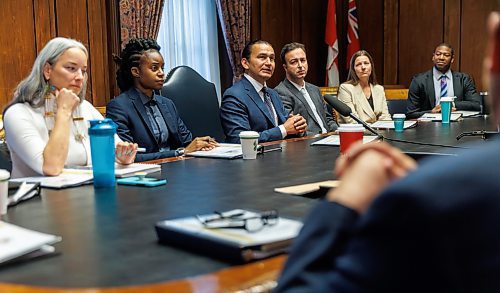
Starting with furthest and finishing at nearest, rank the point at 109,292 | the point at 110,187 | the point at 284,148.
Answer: the point at 284,148 < the point at 110,187 < the point at 109,292

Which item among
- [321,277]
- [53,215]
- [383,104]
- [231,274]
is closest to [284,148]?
[53,215]

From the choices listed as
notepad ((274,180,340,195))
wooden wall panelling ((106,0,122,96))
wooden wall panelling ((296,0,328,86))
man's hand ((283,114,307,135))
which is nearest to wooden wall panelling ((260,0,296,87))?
wooden wall panelling ((296,0,328,86))

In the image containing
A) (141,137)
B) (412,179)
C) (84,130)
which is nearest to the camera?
(412,179)

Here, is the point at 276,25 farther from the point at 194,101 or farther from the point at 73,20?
the point at 194,101

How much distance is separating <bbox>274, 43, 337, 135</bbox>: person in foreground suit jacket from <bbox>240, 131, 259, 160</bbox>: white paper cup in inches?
70.5

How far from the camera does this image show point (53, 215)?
1.43m

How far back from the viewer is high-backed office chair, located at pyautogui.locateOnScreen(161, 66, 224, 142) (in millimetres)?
3904

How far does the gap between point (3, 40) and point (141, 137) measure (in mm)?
1928

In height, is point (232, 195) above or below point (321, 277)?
below

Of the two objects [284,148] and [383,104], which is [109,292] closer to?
[284,148]

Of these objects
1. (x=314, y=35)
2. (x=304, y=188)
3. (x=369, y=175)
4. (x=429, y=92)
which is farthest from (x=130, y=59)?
(x=314, y=35)

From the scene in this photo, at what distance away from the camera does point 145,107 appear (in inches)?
132

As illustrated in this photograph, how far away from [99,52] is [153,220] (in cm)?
409

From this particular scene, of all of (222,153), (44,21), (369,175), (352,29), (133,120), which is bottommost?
(222,153)
